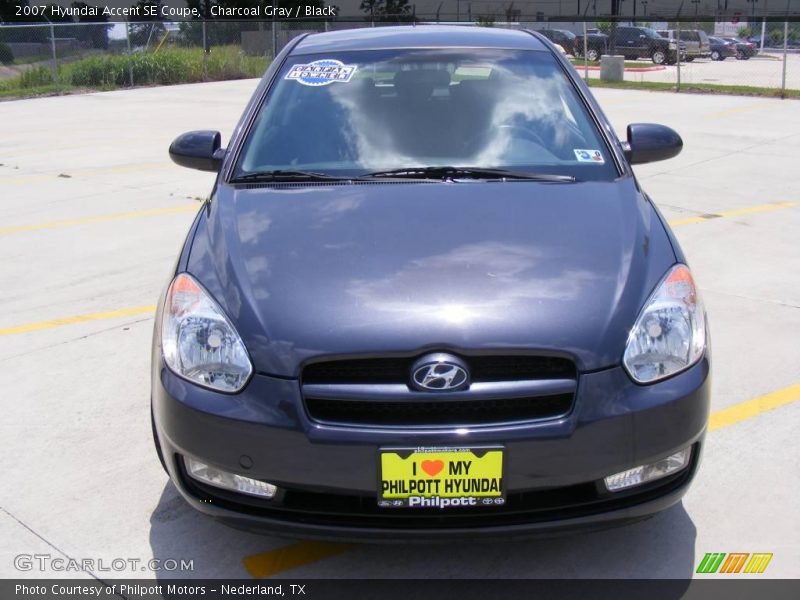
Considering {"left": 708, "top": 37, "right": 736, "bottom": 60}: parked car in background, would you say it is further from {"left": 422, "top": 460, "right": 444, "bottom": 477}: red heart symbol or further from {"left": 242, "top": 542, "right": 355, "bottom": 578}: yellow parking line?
{"left": 422, "top": 460, "right": 444, "bottom": 477}: red heart symbol

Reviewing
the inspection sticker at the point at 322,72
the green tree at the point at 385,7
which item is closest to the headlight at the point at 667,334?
the inspection sticker at the point at 322,72

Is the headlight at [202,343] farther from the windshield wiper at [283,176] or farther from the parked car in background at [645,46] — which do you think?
the parked car in background at [645,46]

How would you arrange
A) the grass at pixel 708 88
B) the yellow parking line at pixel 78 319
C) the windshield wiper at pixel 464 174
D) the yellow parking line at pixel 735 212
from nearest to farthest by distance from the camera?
the windshield wiper at pixel 464 174, the yellow parking line at pixel 78 319, the yellow parking line at pixel 735 212, the grass at pixel 708 88

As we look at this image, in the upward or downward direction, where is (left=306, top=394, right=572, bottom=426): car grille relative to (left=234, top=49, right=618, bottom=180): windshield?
downward

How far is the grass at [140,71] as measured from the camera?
22469 millimetres

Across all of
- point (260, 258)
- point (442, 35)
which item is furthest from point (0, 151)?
point (260, 258)

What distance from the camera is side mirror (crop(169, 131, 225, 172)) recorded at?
4.30 m

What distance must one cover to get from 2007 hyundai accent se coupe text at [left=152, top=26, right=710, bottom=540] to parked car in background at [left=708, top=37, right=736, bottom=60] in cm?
3975

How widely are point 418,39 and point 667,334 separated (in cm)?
228

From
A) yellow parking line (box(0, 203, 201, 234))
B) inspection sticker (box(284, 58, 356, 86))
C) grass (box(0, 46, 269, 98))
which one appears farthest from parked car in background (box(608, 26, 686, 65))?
inspection sticker (box(284, 58, 356, 86))

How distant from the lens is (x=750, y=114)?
15.8m

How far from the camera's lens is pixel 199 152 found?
430 cm

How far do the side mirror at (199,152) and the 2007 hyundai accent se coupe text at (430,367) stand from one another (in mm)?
1021

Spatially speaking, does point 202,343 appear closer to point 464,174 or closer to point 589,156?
point 464,174
